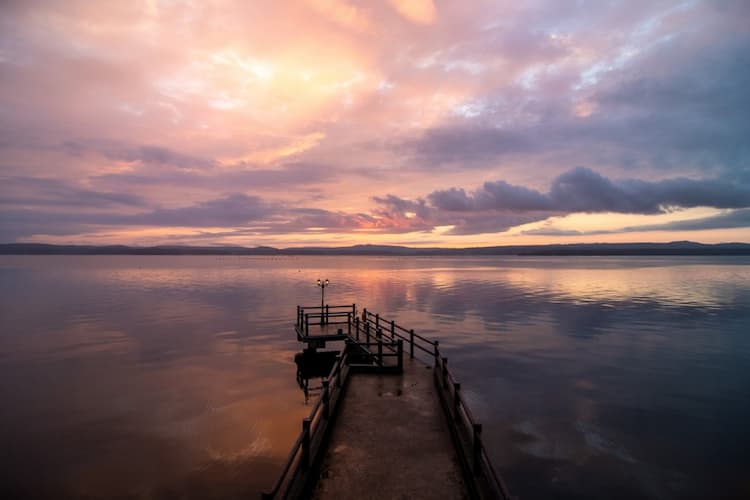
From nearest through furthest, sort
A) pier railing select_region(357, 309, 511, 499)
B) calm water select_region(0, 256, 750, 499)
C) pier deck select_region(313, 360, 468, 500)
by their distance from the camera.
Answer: pier railing select_region(357, 309, 511, 499), pier deck select_region(313, 360, 468, 500), calm water select_region(0, 256, 750, 499)

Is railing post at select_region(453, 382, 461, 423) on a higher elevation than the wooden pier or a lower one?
higher

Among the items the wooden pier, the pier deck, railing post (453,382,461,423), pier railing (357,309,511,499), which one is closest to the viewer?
pier railing (357,309,511,499)

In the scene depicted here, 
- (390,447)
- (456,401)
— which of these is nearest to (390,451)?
(390,447)

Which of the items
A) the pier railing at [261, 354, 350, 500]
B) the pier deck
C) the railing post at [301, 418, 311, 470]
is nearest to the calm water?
the pier railing at [261, 354, 350, 500]

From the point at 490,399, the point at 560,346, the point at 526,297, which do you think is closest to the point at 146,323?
the point at 490,399

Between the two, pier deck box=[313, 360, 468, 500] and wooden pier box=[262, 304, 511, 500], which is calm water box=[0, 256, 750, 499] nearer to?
wooden pier box=[262, 304, 511, 500]

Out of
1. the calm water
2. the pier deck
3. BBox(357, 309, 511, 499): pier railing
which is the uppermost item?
BBox(357, 309, 511, 499): pier railing

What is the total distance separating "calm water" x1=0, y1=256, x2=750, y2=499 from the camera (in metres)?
13.7

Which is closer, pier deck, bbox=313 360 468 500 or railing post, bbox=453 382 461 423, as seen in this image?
pier deck, bbox=313 360 468 500

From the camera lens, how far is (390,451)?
974 centimetres

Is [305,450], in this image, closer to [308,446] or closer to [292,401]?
[308,446]

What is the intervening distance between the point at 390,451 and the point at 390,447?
0.62 feet

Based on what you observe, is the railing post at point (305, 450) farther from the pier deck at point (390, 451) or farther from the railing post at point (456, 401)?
the railing post at point (456, 401)

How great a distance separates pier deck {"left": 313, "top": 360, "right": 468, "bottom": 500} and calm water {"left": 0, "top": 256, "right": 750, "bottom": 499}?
4217mm
